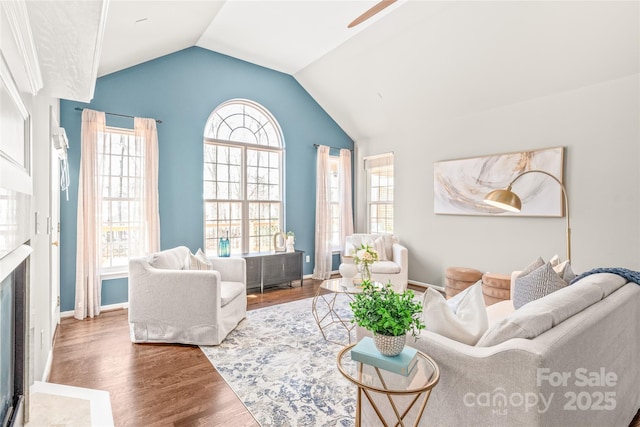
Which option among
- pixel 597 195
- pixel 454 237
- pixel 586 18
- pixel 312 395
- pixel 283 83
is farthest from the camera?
pixel 283 83

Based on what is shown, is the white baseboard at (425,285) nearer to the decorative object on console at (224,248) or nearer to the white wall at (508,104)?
the white wall at (508,104)

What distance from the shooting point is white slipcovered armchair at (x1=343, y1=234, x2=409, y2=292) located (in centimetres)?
477

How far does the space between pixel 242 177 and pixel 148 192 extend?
1476mm

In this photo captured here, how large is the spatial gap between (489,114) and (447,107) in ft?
1.88

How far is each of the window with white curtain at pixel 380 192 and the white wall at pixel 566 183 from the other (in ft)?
1.42

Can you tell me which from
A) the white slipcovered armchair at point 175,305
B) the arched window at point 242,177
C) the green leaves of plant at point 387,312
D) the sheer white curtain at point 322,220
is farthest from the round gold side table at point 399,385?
the sheer white curtain at point 322,220

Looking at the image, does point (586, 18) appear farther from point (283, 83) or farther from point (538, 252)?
point (283, 83)

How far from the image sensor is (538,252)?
407cm

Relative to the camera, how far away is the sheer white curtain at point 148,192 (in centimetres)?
418

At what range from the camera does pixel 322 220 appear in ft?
19.4

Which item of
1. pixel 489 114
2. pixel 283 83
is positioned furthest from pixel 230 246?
pixel 489 114

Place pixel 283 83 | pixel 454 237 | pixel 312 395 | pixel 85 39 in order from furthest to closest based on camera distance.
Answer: pixel 283 83 < pixel 454 237 < pixel 312 395 < pixel 85 39

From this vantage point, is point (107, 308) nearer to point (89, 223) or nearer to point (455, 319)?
point (89, 223)

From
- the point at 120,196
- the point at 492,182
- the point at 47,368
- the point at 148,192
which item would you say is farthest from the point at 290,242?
the point at 47,368
